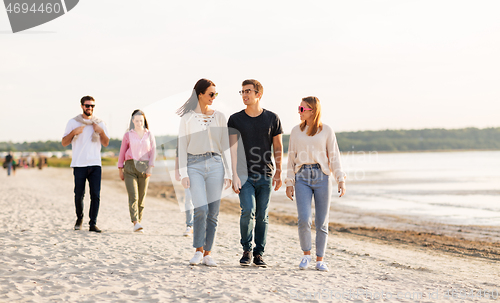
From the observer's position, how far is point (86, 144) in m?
6.85

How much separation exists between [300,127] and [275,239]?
3937 millimetres

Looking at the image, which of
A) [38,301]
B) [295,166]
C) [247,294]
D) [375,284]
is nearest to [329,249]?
[375,284]

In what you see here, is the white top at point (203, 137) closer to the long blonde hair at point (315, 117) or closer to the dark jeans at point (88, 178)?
the long blonde hair at point (315, 117)

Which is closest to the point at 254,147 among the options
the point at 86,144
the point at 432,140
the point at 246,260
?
the point at 246,260

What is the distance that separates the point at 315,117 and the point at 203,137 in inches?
54.4

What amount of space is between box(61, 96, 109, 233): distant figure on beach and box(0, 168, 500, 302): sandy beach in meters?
0.87

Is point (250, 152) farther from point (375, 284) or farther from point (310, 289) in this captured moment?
point (375, 284)

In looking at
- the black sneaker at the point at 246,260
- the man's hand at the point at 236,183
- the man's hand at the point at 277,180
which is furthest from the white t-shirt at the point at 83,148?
the man's hand at the point at 277,180

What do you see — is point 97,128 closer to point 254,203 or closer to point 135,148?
point 135,148

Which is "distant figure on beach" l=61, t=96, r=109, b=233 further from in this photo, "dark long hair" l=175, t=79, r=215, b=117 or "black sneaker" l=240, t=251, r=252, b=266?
"black sneaker" l=240, t=251, r=252, b=266

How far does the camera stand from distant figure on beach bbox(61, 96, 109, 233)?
22.4 feet

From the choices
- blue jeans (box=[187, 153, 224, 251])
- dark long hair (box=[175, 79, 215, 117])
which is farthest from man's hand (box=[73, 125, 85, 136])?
blue jeans (box=[187, 153, 224, 251])

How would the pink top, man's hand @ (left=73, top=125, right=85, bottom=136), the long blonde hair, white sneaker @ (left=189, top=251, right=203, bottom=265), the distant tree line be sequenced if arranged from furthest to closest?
the distant tree line, the pink top, man's hand @ (left=73, top=125, right=85, bottom=136), white sneaker @ (left=189, top=251, right=203, bottom=265), the long blonde hair

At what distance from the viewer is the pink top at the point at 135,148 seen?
287 inches
